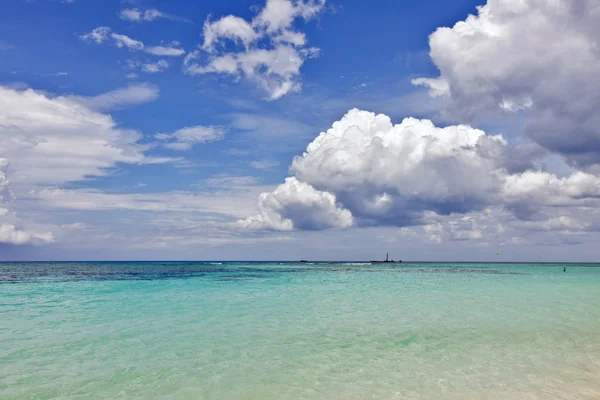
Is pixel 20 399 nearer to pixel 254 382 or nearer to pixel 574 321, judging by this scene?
pixel 254 382

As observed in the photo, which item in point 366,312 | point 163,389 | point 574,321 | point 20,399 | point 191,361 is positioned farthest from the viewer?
point 366,312

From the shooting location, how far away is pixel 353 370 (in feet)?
39.6

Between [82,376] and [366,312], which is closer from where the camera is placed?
[82,376]

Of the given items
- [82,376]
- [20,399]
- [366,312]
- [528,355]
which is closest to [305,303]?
[366,312]

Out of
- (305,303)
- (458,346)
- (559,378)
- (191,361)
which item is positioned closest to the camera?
(559,378)

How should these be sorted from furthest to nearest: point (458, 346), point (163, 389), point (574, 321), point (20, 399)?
1. point (574, 321)
2. point (458, 346)
3. point (163, 389)
4. point (20, 399)

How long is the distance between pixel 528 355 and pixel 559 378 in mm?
2467

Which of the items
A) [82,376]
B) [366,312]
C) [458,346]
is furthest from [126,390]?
[366,312]

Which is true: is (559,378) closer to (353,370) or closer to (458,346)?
(458,346)

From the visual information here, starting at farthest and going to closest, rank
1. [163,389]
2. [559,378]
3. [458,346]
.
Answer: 1. [458,346]
2. [559,378]
3. [163,389]

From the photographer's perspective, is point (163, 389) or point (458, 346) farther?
point (458, 346)

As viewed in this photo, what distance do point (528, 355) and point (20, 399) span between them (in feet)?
48.9

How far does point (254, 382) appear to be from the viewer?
36.5 ft

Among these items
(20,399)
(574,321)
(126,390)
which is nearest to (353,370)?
(126,390)
